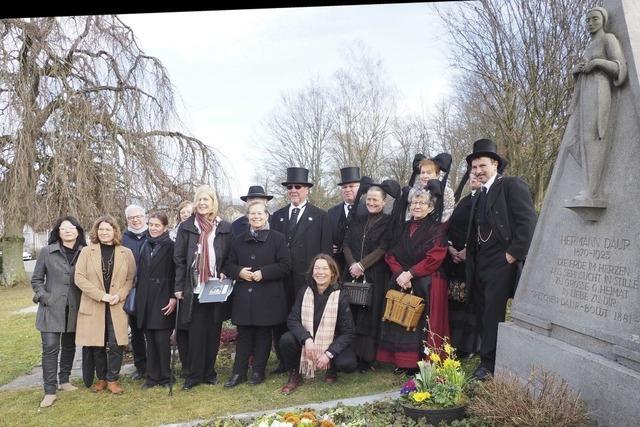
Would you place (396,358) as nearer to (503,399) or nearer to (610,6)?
(503,399)

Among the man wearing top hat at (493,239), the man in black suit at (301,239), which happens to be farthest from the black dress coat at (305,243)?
the man wearing top hat at (493,239)

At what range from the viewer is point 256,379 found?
5.79 meters

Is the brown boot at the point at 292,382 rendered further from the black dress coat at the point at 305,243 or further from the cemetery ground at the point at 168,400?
the black dress coat at the point at 305,243

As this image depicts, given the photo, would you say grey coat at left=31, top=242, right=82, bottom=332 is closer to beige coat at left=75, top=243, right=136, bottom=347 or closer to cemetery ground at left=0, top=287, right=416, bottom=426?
beige coat at left=75, top=243, right=136, bottom=347

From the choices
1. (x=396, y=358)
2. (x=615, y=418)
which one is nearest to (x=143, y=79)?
(x=396, y=358)

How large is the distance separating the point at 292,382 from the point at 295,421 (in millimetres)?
1838

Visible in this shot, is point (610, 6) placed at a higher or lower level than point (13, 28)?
lower

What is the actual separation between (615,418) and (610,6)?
112 inches

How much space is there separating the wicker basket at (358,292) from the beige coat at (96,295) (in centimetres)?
246

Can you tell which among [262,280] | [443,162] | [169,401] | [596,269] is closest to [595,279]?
[596,269]

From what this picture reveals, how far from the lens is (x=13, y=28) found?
12.1 metres

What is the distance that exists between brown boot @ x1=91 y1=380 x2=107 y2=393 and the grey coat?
67cm

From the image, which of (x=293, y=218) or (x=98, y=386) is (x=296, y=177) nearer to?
(x=293, y=218)

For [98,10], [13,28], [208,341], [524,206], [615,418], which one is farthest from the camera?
[13,28]
